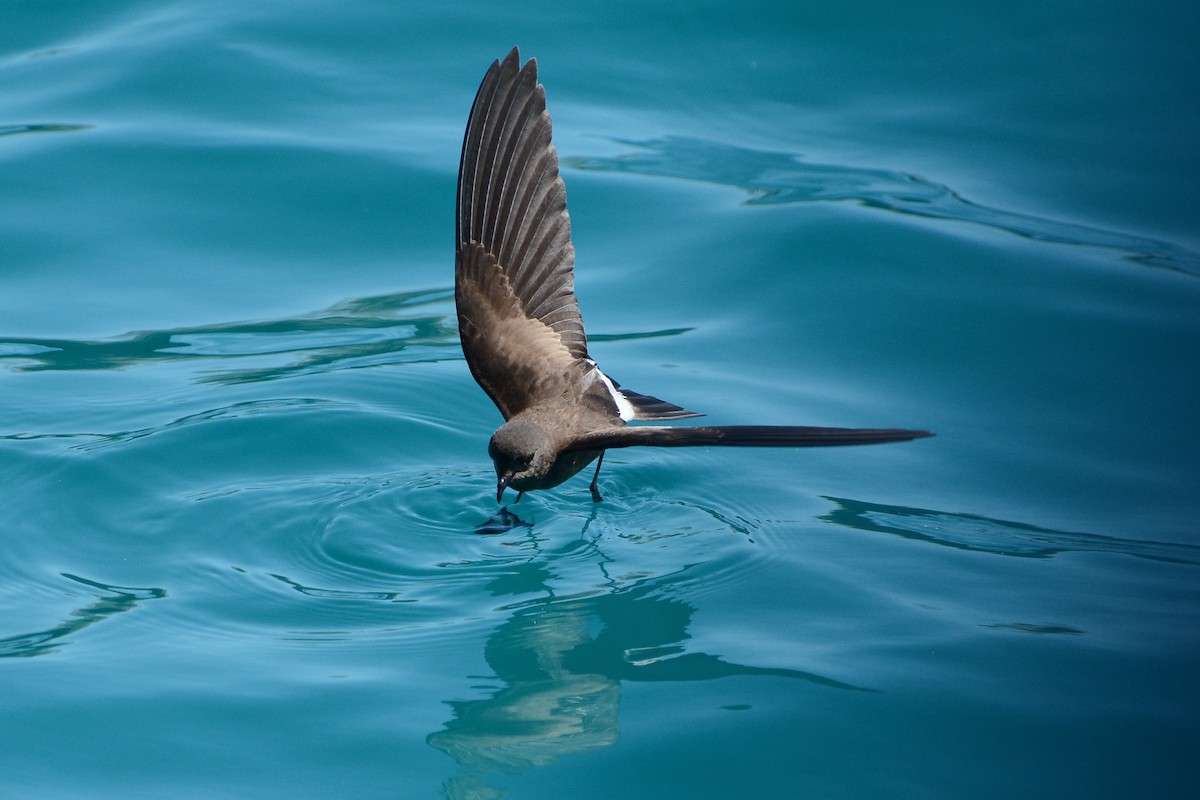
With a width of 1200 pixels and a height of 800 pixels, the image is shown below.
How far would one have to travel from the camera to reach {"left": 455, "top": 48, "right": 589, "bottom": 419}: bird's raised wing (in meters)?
4.84

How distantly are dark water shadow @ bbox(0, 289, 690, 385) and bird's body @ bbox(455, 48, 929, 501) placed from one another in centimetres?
121

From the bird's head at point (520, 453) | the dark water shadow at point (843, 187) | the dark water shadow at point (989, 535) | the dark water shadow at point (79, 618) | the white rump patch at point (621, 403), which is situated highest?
the dark water shadow at point (843, 187)

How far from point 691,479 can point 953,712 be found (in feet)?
5.35

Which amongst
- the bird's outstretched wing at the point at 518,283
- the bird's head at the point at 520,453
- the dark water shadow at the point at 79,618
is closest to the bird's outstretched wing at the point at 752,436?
the bird's head at the point at 520,453

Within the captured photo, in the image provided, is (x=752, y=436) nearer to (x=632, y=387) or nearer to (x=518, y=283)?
(x=518, y=283)

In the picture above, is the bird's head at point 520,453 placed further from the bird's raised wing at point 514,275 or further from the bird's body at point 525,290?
the bird's raised wing at point 514,275

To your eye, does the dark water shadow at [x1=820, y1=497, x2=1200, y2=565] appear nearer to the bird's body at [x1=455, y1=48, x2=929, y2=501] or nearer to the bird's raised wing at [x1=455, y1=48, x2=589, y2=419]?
the bird's body at [x1=455, y1=48, x2=929, y2=501]

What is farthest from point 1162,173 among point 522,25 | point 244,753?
point 244,753

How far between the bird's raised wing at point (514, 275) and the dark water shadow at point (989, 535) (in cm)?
118

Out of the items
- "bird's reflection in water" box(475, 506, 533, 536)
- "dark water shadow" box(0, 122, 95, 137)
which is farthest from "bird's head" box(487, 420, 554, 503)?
"dark water shadow" box(0, 122, 95, 137)

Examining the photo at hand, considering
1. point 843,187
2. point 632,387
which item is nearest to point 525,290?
point 632,387

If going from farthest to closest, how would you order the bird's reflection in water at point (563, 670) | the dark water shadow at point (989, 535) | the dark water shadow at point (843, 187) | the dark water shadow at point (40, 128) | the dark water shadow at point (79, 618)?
1. the dark water shadow at point (40, 128)
2. the dark water shadow at point (843, 187)
3. the dark water shadow at point (989, 535)
4. the dark water shadow at point (79, 618)
5. the bird's reflection in water at point (563, 670)

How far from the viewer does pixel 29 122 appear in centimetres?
800

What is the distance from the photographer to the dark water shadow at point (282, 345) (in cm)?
600
